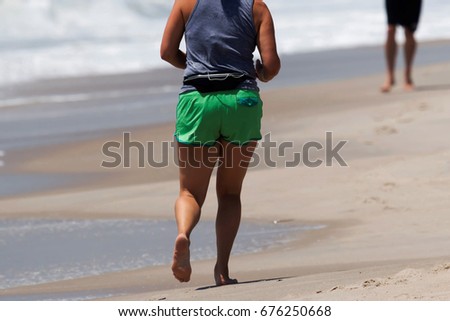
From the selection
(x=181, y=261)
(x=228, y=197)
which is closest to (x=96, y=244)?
(x=228, y=197)

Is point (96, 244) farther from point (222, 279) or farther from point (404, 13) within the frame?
point (404, 13)

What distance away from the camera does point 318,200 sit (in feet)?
25.8

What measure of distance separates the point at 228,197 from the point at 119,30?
16.0 m

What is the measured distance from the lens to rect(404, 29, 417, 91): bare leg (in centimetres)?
1226

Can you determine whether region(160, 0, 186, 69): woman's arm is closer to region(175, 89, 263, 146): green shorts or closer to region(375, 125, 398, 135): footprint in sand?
region(175, 89, 263, 146): green shorts

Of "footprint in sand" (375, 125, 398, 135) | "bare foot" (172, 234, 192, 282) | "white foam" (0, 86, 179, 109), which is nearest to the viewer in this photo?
"bare foot" (172, 234, 192, 282)

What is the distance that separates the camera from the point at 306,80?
14.2 meters

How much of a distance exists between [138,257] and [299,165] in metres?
2.52

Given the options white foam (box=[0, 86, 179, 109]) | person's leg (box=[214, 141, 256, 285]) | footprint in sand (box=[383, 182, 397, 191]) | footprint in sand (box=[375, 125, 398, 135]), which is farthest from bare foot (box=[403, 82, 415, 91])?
person's leg (box=[214, 141, 256, 285])

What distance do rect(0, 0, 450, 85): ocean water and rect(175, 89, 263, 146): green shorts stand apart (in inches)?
410

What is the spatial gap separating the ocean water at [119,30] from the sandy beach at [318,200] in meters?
4.96

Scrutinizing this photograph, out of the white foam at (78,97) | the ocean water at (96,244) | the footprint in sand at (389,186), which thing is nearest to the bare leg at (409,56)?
the white foam at (78,97)

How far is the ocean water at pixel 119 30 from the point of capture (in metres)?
17.2

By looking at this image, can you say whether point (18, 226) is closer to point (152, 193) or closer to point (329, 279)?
point (152, 193)
